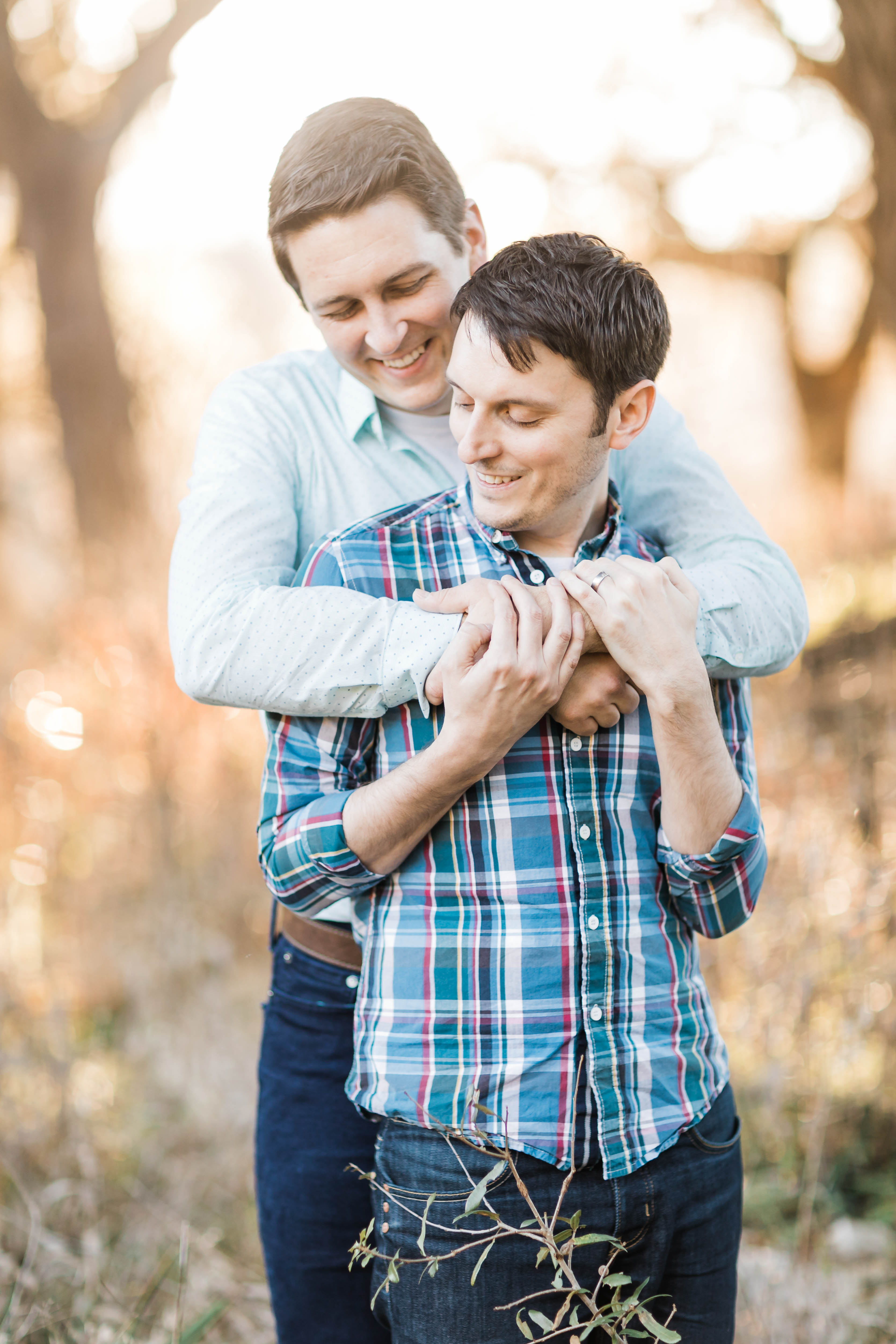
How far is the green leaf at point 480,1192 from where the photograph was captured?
113 centimetres

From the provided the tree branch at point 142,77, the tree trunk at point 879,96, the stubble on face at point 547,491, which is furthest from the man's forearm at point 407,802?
the tree branch at point 142,77

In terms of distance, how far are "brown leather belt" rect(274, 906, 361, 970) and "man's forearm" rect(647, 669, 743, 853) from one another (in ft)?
1.81

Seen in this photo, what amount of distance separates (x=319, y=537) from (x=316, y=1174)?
0.95m

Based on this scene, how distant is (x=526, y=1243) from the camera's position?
123 cm

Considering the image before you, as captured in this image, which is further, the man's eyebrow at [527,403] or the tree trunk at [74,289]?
the tree trunk at [74,289]

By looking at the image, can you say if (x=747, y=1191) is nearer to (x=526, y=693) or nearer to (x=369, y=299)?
(x=526, y=693)

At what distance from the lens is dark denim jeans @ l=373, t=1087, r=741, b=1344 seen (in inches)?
48.1

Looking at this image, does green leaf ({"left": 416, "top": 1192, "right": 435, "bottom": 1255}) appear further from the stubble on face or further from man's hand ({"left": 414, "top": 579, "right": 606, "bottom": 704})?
the stubble on face

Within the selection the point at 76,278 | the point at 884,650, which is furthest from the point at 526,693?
the point at 76,278

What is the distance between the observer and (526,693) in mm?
1228

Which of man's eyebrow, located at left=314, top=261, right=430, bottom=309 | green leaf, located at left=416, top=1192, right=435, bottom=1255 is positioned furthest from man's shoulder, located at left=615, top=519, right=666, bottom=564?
green leaf, located at left=416, top=1192, right=435, bottom=1255

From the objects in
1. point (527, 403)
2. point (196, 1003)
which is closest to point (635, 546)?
point (527, 403)

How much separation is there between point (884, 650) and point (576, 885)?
2.72 meters

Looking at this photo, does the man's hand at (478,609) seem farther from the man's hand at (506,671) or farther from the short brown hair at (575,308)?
the short brown hair at (575,308)
